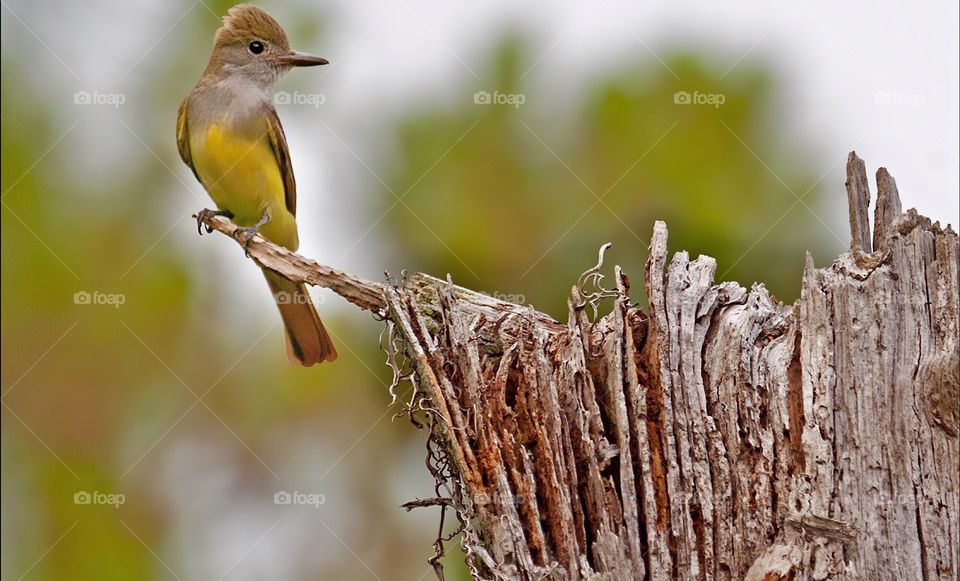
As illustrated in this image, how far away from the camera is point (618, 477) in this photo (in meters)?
2.77

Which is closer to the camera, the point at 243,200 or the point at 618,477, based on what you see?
the point at 618,477

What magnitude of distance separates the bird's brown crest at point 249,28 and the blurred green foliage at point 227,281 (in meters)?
1.63

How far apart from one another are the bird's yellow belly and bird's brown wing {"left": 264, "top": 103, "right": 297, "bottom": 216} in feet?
0.28

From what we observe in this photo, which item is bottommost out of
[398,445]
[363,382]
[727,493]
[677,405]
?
[727,493]

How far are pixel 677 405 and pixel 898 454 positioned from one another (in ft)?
1.84

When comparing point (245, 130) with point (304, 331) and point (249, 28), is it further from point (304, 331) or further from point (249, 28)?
point (304, 331)

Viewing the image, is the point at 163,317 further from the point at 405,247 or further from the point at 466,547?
the point at 466,547

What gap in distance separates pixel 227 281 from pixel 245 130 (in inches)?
105

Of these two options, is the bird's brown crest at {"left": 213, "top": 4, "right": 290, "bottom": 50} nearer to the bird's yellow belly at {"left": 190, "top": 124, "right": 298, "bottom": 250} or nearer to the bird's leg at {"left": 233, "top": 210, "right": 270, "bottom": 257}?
the bird's yellow belly at {"left": 190, "top": 124, "right": 298, "bottom": 250}

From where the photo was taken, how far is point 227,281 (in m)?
7.47

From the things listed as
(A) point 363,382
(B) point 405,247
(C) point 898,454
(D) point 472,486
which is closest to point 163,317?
(A) point 363,382

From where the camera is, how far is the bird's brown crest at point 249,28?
201 inches

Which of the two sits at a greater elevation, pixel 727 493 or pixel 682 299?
pixel 682 299

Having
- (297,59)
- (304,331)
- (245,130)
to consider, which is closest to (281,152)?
(245,130)
